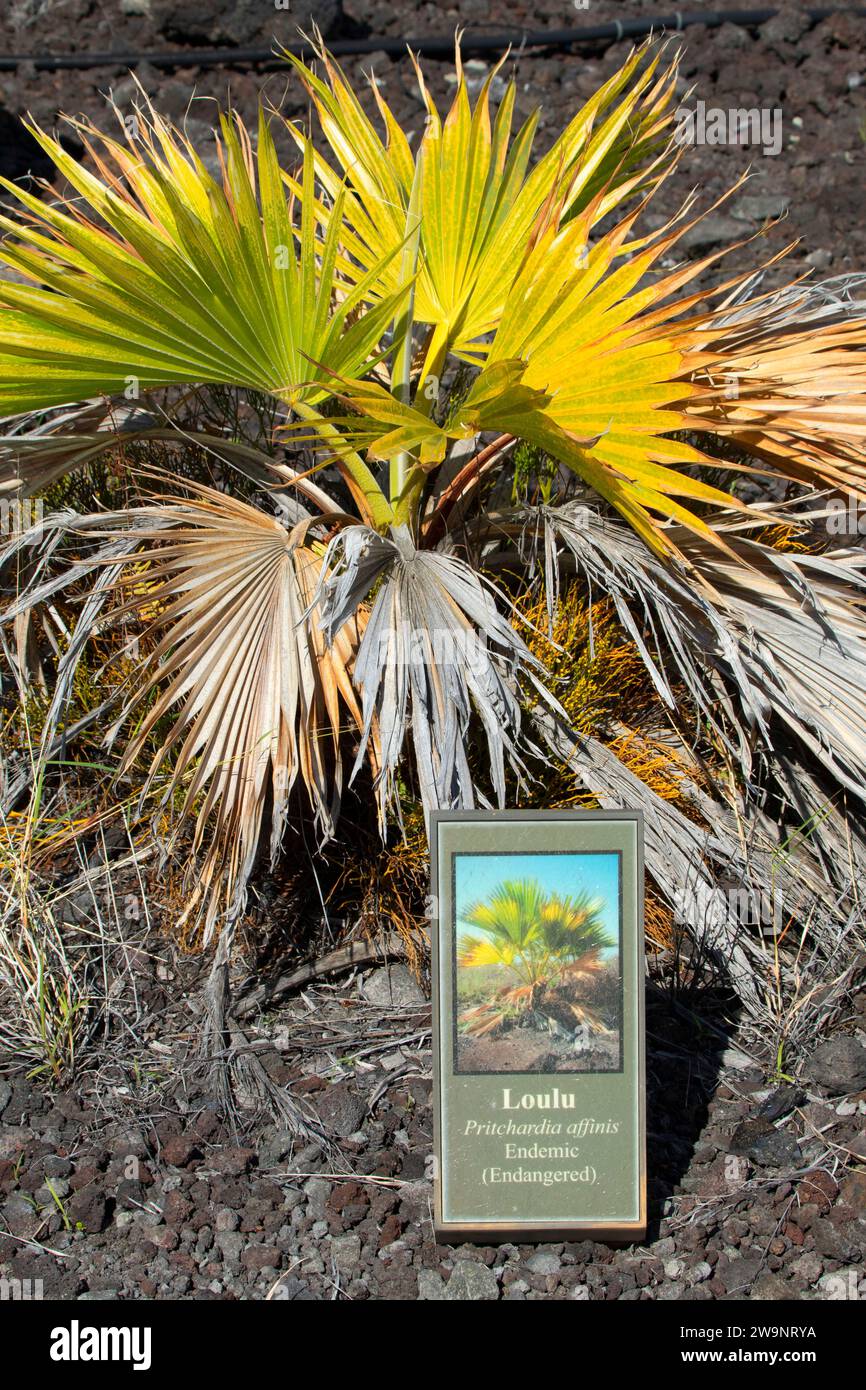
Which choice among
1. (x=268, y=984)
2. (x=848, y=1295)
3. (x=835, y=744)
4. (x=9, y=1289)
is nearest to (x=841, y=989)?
(x=835, y=744)

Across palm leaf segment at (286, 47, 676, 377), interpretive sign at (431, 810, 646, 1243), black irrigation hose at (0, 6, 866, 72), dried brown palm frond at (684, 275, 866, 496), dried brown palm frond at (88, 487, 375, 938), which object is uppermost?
black irrigation hose at (0, 6, 866, 72)

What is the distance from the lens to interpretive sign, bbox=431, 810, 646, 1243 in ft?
6.64

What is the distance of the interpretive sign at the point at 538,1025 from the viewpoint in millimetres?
2023

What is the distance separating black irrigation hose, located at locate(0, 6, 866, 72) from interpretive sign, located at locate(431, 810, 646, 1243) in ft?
14.7

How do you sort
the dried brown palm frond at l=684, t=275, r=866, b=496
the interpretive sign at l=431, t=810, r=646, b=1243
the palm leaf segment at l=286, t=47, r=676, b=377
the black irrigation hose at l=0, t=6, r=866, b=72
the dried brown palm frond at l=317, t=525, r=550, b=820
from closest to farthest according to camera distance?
the interpretive sign at l=431, t=810, r=646, b=1243 → the dried brown palm frond at l=317, t=525, r=550, b=820 → the dried brown palm frond at l=684, t=275, r=866, b=496 → the palm leaf segment at l=286, t=47, r=676, b=377 → the black irrigation hose at l=0, t=6, r=866, b=72

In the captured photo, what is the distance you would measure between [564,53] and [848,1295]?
5228mm

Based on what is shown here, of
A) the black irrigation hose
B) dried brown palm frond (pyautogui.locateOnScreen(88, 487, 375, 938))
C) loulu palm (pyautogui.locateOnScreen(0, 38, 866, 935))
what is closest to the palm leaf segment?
loulu palm (pyautogui.locateOnScreen(0, 38, 866, 935))

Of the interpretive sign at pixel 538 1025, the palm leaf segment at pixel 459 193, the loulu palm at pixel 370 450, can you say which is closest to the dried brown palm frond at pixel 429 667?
the loulu palm at pixel 370 450

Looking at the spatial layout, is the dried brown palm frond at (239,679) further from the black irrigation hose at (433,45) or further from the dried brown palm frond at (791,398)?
the black irrigation hose at (433,45)

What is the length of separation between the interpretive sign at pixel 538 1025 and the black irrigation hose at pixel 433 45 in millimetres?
4478

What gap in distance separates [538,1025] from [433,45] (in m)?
4.78

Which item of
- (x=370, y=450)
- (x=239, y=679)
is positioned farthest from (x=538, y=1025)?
(x=370, y=450)

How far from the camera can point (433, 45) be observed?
5.53 meters

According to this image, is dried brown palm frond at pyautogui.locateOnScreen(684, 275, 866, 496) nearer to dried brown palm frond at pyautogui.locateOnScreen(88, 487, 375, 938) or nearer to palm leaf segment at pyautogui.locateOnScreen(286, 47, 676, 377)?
palm leaf segment at pyautogui.locateOnScreen(286, 47, 676, 377)
